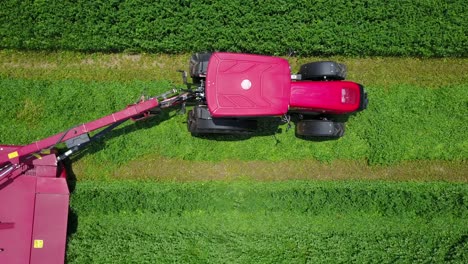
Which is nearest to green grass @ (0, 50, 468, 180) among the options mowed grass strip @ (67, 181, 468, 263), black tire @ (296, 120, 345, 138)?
mowed grass strip @ (67, 181, 468, 263)

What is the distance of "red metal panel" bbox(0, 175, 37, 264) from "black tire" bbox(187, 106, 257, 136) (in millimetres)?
3581

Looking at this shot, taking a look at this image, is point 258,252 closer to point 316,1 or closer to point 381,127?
point 381,127

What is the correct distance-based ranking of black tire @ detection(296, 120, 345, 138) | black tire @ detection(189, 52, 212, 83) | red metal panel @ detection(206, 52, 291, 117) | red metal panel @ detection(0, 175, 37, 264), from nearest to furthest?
red metal panel @ detection(206, 52, 291, 117) < red metal panel @ detection(0, 175, 37, 264) < black tire @ detection(189, 52, 212, 83) < black tire @ detection(296, 120, 345, 138)

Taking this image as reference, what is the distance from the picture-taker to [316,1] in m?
11.9

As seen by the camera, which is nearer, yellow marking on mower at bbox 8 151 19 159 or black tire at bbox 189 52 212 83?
yellow marking on mower at bbox 8 151 19 159

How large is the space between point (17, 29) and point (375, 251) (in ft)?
31.0

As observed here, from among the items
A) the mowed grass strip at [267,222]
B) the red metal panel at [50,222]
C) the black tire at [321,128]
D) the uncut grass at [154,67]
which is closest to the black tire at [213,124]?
the black tire at [321,128]

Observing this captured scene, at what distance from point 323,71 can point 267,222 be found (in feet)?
11.8

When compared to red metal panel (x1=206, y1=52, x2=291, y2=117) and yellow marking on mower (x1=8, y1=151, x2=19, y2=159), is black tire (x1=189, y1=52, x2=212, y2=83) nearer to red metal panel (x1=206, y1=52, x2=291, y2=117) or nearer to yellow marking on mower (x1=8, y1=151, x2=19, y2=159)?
red metal panel (x1=206, y1=52, x2=291, y2=117)

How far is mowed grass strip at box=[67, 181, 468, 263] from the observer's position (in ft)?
37.2

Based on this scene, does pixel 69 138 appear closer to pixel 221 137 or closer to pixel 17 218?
pixel 17 218

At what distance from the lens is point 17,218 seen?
33.9ft

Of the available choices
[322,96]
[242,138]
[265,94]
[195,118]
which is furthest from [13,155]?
[322,96]

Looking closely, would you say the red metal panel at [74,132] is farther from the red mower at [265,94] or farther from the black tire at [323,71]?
the black tire at [323,71]
